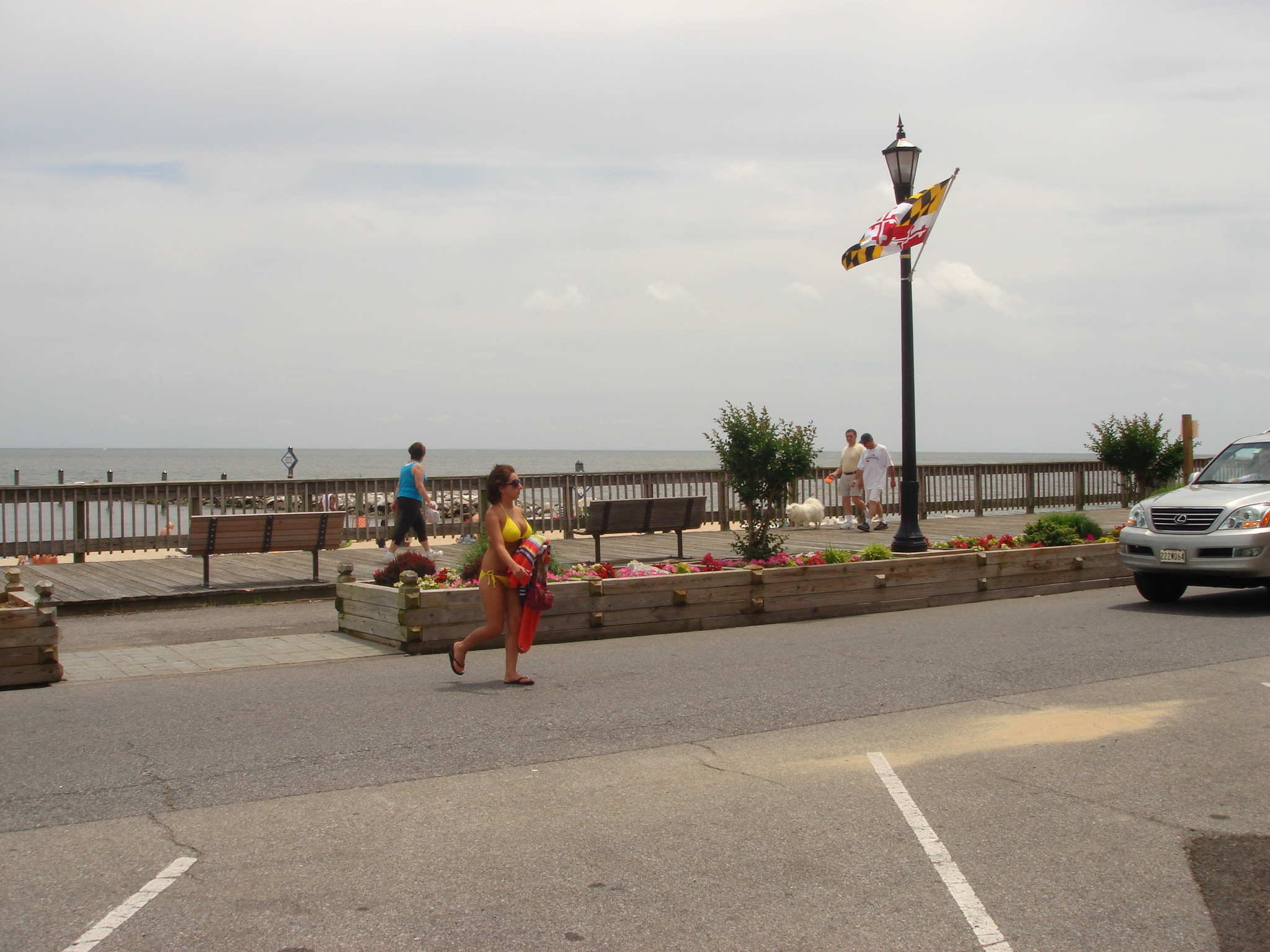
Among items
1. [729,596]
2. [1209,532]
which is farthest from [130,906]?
[1209,532]

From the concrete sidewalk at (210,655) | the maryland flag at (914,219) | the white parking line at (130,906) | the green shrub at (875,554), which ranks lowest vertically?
the white parking line at (130,906)

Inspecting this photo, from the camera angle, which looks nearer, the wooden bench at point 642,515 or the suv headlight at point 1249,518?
the suv headlight at point 1249,518

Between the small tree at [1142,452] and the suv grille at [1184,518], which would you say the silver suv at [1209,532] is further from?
the small tree at [1142,452]

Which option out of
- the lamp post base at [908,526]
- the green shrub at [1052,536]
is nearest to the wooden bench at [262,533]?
the lamp post base at [908,526]

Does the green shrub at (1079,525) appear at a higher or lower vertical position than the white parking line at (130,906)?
higher

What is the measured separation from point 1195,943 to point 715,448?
33.9ft

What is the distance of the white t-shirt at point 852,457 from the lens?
22.5 m

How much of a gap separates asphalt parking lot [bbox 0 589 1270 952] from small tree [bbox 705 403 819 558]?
4.53 meters

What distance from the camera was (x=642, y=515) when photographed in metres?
16.6

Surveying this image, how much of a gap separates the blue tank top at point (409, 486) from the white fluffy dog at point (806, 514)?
906 cm

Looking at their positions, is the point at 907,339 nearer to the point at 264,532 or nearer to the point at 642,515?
the point at 642,515

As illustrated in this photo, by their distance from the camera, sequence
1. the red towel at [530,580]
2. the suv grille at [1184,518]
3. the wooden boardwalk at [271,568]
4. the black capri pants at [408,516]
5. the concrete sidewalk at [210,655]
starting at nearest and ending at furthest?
the red towel at [530,580] → the concrete sidewalk at [210,655] → the suv grille at [1184,518] → the wooden boardwalk at [271,568] → the black capri pants at [408,516]

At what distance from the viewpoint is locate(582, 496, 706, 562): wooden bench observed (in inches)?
640

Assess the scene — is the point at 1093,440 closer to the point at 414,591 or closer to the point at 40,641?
the point at 414,591
